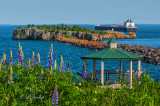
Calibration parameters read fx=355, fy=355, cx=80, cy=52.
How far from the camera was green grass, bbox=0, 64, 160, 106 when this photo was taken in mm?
11492

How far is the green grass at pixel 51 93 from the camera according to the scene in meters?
11.5

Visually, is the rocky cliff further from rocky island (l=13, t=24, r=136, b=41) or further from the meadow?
the meadow

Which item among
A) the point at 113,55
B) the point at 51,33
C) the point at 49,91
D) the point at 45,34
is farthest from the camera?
the point at 45,34

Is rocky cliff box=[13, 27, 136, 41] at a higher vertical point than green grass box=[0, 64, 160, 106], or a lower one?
lower

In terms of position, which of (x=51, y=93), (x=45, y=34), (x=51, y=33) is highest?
(x=51, y=93)

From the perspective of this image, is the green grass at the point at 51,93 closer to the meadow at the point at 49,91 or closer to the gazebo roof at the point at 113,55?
the meadow at the point at 49,91

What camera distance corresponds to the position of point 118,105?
1184 centimetres

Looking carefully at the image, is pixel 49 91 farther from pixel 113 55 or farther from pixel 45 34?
pixel 45 34

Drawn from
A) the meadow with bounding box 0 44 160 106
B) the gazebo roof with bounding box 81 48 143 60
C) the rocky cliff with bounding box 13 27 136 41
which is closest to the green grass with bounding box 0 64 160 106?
the meadow with bounding box 0 44 160 106

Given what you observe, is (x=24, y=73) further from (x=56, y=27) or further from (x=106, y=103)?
(x=56, y=27)

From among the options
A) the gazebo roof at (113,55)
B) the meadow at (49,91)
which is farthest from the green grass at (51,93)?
the gazebo roof at (113,55)

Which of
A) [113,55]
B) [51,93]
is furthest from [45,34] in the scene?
[51,93]

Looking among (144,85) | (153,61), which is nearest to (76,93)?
(144,85)

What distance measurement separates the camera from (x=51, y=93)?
11.8 metres
